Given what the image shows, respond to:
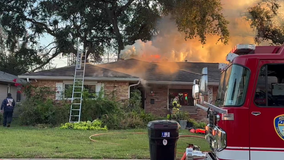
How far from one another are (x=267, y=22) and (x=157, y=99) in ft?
26.5

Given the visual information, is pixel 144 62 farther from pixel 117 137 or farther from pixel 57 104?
pixel 117 137

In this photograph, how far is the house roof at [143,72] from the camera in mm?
14906

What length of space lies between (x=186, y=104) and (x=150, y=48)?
509 centimetres

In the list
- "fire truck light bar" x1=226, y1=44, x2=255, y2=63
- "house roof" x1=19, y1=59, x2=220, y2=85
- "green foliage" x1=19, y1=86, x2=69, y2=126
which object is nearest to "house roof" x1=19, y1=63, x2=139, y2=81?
"house roof" x1=19, y1=59, x2=220, y2=85

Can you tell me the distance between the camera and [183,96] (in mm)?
16484

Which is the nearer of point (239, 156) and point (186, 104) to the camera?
point (239, 156)

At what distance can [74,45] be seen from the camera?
23.3 metres

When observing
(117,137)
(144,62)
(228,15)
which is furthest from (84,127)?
(228,15)

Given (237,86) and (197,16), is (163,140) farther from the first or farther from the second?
(197,16)

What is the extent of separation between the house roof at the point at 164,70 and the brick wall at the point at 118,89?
140 centimetres

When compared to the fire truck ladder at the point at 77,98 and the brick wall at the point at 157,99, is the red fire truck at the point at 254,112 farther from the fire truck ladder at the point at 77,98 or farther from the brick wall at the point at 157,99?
the brick wall at the point at 157,99

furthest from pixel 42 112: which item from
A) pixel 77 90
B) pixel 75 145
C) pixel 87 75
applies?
pixel 75 145

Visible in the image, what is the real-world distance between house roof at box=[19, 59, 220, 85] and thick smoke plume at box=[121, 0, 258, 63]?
25.7 inches

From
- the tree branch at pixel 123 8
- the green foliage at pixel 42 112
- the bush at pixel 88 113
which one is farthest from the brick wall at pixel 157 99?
the tree branch at pixel 123 8
